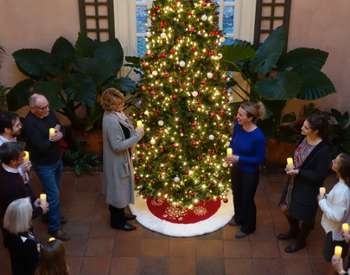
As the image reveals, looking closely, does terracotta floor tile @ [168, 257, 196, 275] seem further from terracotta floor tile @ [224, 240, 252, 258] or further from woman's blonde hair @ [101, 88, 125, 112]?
woman's blonde hair @ [101, 88, 125, 112]

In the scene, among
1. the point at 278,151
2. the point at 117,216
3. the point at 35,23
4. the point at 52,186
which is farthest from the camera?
the point at 278,151

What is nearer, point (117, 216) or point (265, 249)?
point (265, 249)

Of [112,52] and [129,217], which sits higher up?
[112,52]

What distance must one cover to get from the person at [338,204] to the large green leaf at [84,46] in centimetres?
323

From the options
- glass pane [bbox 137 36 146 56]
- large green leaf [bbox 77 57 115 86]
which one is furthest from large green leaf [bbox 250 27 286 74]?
large green leaf [bbox 77 57 115 86]

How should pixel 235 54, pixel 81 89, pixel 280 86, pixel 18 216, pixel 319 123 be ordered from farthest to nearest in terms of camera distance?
pixel 81 89 < pixel 235 54 < pixel 280 86 < pixel 319 123 < pixel 18 216

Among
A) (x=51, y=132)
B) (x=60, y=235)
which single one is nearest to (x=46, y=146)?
(x=51, y=132)

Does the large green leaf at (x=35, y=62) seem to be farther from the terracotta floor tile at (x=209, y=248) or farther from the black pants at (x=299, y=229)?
the black pants at (x=299, y=229)

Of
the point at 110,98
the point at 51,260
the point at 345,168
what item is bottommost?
the point at 51,260

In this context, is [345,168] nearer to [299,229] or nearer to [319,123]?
[319,123]

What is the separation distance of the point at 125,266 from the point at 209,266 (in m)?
0.74

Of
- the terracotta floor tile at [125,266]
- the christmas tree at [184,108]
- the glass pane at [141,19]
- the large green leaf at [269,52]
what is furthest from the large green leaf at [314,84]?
the terracotta floor tile at [125,266]

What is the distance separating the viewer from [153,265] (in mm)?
4328

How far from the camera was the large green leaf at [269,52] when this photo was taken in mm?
5344
